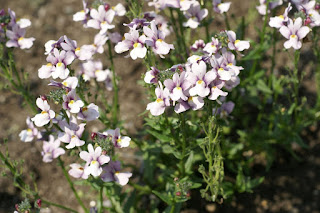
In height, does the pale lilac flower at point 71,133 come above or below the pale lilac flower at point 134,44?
below

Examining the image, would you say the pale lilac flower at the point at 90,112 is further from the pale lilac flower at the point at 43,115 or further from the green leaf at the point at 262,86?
the green leaf at the point at 262,86

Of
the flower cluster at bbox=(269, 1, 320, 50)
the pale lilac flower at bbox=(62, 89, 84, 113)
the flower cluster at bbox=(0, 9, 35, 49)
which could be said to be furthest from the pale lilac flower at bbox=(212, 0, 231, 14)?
the flower cluster at bbox=(0, 9, 35, 49)

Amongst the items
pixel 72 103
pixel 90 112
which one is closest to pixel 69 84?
pixel 72 103

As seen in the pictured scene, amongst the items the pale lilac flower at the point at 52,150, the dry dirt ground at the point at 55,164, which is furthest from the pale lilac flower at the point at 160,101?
the dry dirt ground at the point at 55,164

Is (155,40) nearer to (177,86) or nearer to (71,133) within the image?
(177,86)

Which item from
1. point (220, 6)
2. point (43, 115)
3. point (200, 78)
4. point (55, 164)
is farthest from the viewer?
point (55, 164)
